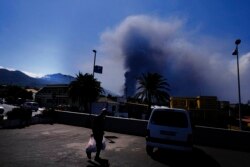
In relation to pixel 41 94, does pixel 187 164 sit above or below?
below

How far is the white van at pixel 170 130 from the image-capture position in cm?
978

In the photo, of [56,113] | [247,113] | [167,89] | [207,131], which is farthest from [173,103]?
[247,113]

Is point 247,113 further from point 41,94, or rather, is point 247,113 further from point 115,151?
point 115,151

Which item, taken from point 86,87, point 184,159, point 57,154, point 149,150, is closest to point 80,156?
point 57,154

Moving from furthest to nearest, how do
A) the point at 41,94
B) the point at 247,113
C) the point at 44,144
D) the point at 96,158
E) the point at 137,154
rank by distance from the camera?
1. the point at 41,94
2. the point at 247,113
3. the point at 44,144
4. the point at 137,154
5. the point at 96,158

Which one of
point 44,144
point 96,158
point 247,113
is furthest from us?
point 247,113

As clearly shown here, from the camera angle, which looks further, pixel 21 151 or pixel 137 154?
pixel 137 154

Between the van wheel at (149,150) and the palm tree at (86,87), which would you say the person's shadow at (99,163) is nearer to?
the van wheel at (149,150)

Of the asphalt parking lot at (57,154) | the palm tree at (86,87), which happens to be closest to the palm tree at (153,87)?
the palm tree at (86,87)

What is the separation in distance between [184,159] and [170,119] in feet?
5.26

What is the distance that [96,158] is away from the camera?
29.6 feet

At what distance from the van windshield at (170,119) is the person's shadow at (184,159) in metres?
1.29

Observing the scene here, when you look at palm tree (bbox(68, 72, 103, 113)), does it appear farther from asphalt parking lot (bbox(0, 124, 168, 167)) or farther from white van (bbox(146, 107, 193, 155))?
white van (bbox(146, 107, 193, 155))

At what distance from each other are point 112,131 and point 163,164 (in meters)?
9.41
